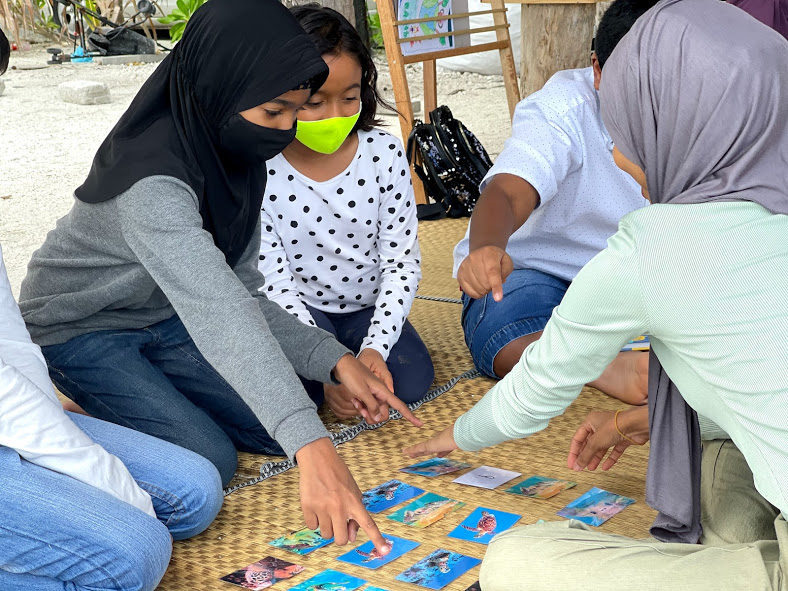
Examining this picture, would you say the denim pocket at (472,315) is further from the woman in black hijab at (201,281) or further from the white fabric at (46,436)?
the white fabric at (46,436)

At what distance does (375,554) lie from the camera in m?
1.72

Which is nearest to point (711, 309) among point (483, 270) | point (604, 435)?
point (604, 435)

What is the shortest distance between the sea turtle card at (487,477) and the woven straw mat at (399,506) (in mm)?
20

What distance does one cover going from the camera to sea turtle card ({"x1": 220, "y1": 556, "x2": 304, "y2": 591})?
164 centimetres

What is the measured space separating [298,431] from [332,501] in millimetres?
146

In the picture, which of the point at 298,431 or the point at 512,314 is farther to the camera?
the point at 512,314

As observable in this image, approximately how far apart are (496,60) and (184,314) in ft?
23.2

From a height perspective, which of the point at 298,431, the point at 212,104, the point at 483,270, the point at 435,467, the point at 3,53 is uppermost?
the point at 3,53

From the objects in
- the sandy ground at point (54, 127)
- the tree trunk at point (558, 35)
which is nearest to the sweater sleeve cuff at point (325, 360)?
the sandy ground at point (54, 127)

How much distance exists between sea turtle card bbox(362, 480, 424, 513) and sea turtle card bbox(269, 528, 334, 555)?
0.14 metres

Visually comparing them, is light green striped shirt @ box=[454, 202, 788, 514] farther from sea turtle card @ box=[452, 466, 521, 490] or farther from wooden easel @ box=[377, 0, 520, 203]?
wooden easel @ box=[377, 0, 520, 203]

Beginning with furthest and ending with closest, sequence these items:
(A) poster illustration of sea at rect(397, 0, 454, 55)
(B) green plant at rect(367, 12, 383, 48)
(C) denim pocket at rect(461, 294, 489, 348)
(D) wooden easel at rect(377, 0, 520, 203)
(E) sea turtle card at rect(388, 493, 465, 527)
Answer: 1. (B) green plant at rect(367, 12, 383, 48)
2. (A) poster illustration of sea at rect(397, 0, 454, 55)
3. (D) wooden easel at rect(377, 0, 520, 203)
4. (C) denim pocket at rect(461, 294, 489, 348)
5. (E) sea turtle card at rect(388, 493, 465, 527)

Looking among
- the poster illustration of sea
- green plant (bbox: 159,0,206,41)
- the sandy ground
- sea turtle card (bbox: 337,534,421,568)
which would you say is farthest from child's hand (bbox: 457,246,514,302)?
green plant (bbox: 159,0,206,41)

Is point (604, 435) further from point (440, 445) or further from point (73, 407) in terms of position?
point (73, 407)
